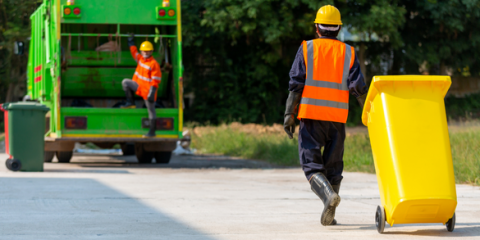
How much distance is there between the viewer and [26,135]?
8.98m

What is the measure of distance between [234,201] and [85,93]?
6.27 metres

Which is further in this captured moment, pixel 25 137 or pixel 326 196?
pixel 25 137

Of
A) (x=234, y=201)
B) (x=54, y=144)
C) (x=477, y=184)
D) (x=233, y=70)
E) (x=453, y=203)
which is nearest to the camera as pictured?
(x=453, y=203)

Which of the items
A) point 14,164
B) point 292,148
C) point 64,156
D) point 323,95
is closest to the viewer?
point 323,95

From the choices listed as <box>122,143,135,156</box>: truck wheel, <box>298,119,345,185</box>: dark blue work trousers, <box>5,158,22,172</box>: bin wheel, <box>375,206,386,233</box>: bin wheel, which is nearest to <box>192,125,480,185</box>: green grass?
<box>122,143,135,156</box>: truck wheel

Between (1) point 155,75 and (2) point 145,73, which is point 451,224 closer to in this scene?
(1) point 155,75

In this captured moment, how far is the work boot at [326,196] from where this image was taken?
13.9ft

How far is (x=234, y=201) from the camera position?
596cm

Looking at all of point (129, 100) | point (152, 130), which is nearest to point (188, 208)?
point (152, 130)

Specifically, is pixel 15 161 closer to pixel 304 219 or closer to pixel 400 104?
pixel 304 219

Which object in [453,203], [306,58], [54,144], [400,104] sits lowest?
[54,144]

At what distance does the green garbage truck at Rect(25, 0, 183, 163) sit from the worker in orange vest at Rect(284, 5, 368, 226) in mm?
5864

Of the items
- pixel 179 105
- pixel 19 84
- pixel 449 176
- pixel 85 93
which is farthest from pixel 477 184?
pixel 19 84

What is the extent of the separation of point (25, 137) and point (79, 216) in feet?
14.7
